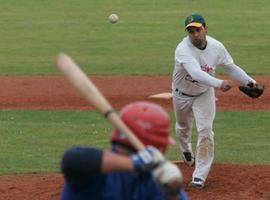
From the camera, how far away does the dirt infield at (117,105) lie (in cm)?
1047

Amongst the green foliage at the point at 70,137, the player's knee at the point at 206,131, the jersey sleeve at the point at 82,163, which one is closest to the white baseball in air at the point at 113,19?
the green foliage at the point at 70,137

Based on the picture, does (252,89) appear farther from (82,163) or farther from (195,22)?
(82,163)

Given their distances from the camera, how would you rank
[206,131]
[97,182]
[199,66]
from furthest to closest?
[206,131], [199,66], [97,182]

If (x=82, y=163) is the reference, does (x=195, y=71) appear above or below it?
below

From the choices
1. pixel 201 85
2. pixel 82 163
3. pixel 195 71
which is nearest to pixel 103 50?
pixel 201 85

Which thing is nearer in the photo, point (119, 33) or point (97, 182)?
point (97, 182)

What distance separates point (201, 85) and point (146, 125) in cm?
667

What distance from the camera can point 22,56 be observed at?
2503cm

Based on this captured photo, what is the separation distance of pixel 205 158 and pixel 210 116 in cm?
57

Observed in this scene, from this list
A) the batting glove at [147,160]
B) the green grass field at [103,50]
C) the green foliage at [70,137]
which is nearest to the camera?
the batting glove at [147,160]

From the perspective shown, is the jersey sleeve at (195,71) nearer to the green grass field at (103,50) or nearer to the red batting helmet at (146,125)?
the green grass field at (103,50)

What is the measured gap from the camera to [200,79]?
996cm

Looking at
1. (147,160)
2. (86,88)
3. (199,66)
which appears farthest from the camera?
(199,66)

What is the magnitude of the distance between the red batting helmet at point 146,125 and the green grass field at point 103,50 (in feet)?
25.2
